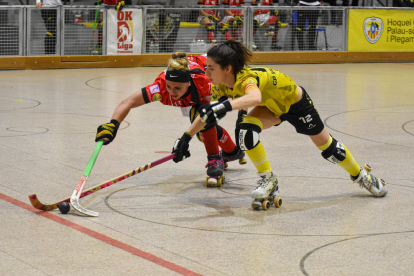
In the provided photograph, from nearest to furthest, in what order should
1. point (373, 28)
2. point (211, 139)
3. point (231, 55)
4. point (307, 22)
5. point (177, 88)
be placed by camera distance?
point (231, 55) < point (177, 88) < point (211, 139) < point (307, 22) < point (373, 28)

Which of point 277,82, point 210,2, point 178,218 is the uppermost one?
point 210,2

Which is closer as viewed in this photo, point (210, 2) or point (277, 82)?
point (277, 82)

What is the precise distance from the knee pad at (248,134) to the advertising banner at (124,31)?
9819mm

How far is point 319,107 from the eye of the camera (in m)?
9.47

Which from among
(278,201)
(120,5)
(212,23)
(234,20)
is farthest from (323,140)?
(234,20)

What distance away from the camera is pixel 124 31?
14008mm

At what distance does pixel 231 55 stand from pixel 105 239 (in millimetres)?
1626

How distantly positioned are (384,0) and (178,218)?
56.2 feet

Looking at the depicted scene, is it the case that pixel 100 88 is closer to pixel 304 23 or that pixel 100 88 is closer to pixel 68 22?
pixel 68 22

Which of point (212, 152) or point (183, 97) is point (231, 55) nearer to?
point (183, 97)

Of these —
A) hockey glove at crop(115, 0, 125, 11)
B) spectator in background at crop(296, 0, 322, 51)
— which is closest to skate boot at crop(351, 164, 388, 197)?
hockey glove at crop(115, 0, 125, 11)

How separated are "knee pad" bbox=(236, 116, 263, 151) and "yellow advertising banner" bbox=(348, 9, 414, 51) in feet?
39.1

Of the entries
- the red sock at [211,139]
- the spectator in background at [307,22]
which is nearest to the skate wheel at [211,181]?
the red sock at [211,139]

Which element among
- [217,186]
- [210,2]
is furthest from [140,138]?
[210,2]
